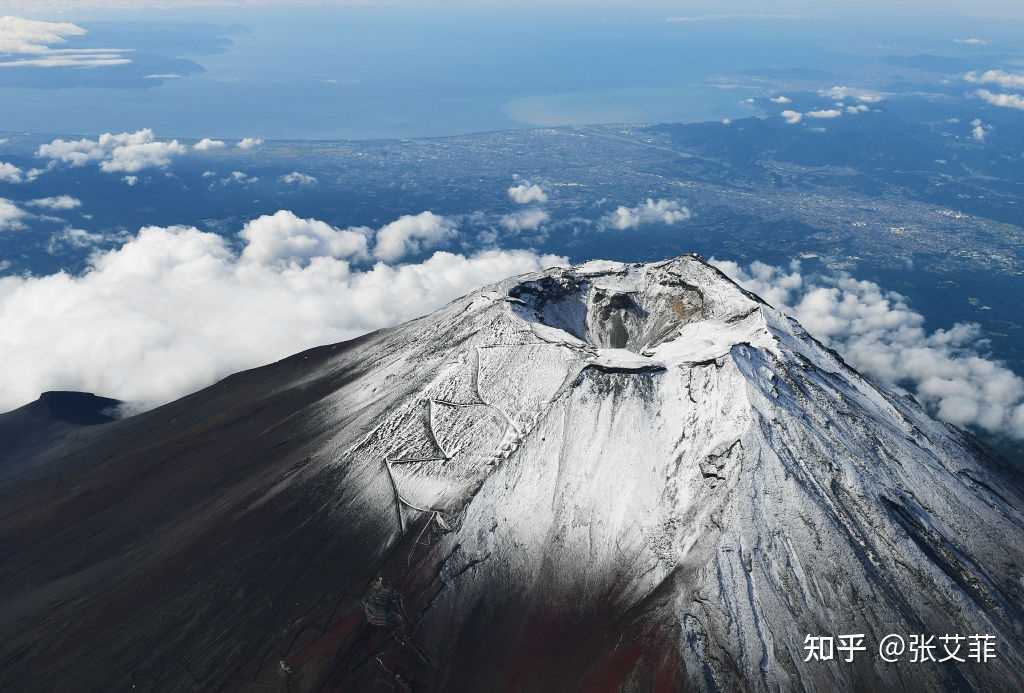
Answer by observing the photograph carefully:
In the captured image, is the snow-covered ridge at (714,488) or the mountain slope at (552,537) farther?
the snow-covered ridge at (714,488)

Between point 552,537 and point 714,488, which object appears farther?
point 552,537

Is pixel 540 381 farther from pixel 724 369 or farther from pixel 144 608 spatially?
pixel 144 608

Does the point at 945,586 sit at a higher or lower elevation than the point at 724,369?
lower

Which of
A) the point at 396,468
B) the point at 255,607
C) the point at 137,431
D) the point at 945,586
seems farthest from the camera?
the point at 137,431

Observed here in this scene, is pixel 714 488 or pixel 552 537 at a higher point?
pixel 714 488

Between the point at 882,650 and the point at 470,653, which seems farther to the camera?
the point at 470,653

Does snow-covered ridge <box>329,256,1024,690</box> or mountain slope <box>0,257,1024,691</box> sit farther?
snow-covered ridge <box>329,256,1024,690</box>

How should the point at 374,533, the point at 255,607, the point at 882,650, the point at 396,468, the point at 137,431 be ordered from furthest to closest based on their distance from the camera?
1. the point at 137,431
2. the point at 396,468
3. the point at 374,533
4. the point at 255,607
5. the point at 882,650

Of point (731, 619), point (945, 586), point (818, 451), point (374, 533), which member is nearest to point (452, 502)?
point (374, 533)
